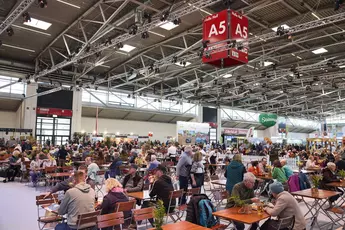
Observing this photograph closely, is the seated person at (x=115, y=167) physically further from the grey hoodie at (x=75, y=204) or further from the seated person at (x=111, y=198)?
the grey hoodie at (x=75, y=204)

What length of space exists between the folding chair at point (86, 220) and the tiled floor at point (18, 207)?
1.76 m

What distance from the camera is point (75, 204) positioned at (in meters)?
3.51

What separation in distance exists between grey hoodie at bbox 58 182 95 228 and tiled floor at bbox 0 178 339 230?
5.82 ft

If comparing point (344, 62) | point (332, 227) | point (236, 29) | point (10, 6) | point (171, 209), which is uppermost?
point (10, 6)

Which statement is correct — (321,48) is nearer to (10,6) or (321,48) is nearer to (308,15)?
(308,15)

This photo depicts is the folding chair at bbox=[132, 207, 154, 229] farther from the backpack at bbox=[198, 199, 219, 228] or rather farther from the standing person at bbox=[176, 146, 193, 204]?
the standing person at bbox=[176, 146, 193, 204]

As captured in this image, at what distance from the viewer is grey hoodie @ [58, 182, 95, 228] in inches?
137

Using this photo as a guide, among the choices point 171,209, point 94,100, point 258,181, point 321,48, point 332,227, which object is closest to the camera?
point 171,209

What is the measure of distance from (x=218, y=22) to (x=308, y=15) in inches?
224

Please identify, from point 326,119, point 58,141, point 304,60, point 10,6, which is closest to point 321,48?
point 304,60

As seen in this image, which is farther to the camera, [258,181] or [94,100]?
[94,100]

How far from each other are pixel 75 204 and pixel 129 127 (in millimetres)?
22258

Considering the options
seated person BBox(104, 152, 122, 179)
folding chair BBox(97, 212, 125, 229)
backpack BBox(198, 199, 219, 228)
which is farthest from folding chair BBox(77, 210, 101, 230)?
seated person BBox(104, 152, 122, 179)

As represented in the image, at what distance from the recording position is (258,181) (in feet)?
22.1
